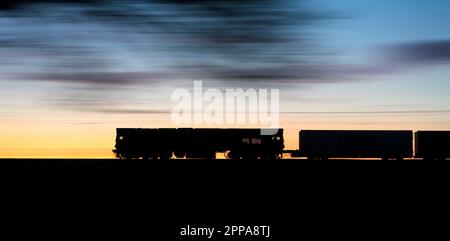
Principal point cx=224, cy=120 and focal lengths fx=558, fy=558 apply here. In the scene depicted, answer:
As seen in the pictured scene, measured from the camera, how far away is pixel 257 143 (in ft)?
158

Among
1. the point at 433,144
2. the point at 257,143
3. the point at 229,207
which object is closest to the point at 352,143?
the point at 433,144

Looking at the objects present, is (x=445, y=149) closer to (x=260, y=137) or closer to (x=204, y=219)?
(x=260, y=137)

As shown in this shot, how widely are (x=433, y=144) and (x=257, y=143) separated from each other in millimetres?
15764

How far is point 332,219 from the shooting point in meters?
13.3

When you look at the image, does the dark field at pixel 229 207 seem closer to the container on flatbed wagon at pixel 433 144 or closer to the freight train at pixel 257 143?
the freight train at pixel 257 143

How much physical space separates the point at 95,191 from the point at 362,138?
112ft

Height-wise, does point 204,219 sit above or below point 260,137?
below

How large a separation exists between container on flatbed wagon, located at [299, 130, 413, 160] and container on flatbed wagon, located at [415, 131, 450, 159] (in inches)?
64.0

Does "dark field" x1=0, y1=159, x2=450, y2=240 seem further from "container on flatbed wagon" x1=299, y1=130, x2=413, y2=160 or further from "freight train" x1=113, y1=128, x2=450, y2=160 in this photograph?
"container on flatbed wagon" x1=299, y1=130, x2=413, y2=160

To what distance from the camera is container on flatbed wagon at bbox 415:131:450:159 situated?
Answer: 162ft

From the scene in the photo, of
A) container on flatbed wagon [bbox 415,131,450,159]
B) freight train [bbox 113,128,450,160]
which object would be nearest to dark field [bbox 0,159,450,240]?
freight train [bbox 113,128,450,160]

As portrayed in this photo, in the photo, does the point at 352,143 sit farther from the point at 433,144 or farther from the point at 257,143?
the point at 257,143
